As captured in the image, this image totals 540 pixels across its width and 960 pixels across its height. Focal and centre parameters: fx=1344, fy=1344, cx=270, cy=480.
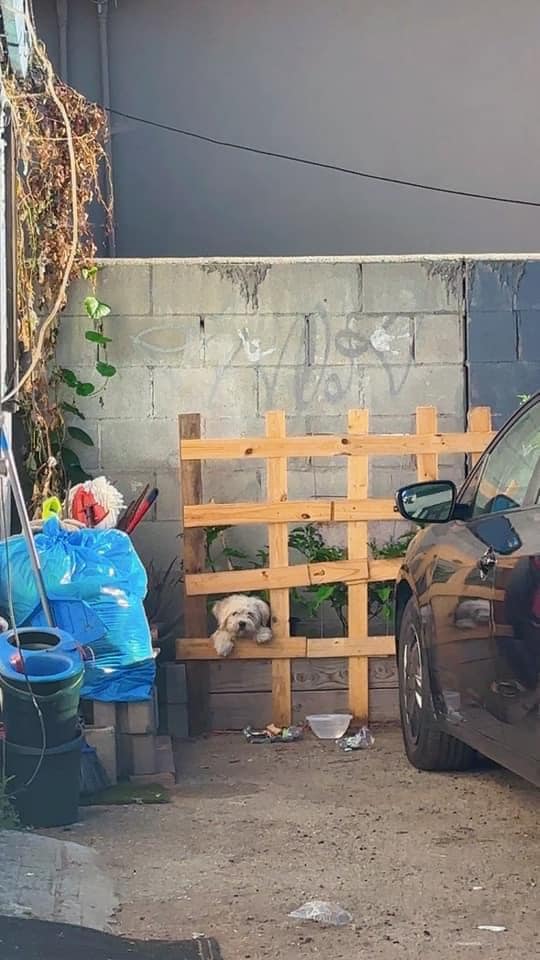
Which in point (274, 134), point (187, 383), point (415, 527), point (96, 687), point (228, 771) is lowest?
point (228, 771)

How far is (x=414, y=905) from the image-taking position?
4.20 meters

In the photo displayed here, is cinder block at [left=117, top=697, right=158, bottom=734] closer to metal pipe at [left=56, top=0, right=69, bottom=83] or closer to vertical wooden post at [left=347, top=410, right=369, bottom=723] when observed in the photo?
vertical wooden post at [left=347, top=410, right=369, bottom=723]

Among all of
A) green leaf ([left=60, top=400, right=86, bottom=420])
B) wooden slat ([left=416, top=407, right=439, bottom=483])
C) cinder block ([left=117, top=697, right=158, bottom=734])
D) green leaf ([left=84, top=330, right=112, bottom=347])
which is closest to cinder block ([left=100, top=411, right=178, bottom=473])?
green leaf ([left=60, top=400, right=86, bottom=420])

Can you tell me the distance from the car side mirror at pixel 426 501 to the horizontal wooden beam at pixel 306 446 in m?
1.37

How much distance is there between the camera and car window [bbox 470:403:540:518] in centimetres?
489

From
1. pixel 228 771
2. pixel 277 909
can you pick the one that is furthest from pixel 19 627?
pixel 277 909

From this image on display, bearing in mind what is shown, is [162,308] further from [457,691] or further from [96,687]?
[457,691]

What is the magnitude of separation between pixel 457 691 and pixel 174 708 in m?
2.19

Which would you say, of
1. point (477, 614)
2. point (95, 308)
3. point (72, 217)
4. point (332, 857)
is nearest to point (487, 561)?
point (477, 614)

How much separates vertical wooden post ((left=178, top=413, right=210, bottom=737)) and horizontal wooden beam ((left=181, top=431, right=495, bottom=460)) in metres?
0.11

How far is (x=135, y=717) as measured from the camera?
5.90 metres

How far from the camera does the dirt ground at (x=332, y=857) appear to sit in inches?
156

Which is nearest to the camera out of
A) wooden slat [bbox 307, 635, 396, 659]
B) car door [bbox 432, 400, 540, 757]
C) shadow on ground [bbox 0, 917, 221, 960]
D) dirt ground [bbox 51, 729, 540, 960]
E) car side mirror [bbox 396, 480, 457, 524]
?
shadow on ground [bbox 0, 917, 221, 960]

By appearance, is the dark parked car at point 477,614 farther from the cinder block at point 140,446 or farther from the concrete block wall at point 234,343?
the cinder block at point 140,446
